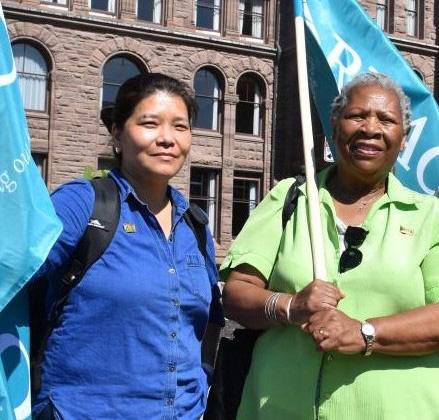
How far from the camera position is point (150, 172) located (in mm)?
2914

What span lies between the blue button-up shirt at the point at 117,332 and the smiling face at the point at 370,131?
2.48 feet

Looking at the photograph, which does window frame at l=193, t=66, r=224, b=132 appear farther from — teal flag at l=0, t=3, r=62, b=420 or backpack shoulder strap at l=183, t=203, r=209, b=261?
teal flag at l=0, t=3, r=62, b=420

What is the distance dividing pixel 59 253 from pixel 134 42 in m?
22.7

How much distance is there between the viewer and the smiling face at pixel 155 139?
9.53ft

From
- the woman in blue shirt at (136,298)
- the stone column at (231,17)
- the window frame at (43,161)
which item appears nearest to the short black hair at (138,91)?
the woman in blue shirt at (136,298)

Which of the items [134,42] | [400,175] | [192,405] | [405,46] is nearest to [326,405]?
[192,405]

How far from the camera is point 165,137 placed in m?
2.90

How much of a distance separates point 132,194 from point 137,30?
22.5 m

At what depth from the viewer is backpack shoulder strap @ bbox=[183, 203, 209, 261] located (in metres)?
3.11

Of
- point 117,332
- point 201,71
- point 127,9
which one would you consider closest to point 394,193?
point 117,332

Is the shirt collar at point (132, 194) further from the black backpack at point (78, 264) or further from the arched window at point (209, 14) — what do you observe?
the arched window at point (209, 14)

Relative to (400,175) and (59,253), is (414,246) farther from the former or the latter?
(400,175)

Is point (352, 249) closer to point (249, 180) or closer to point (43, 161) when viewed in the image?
point (43, 161)

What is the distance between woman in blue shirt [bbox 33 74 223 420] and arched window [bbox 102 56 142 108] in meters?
22.1
